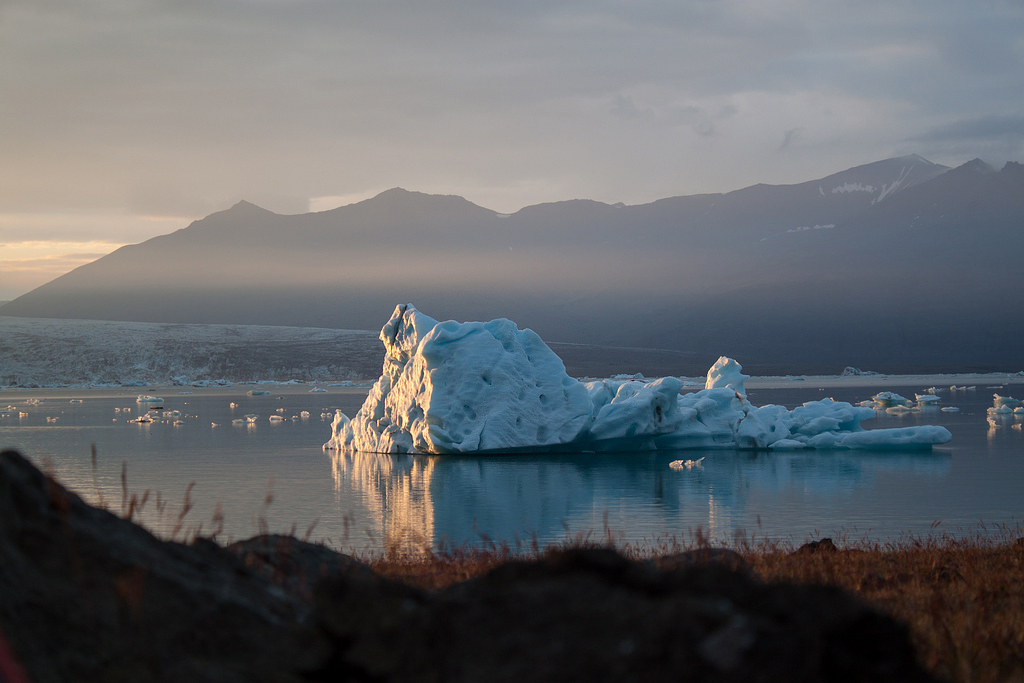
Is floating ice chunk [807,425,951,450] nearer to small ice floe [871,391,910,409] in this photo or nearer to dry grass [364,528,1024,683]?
small ice floe [871,391,910,409]

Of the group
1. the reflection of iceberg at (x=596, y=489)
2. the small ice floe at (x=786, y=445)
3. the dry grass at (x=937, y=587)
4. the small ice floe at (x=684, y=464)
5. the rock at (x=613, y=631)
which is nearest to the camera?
the rock at (x=613, y=631)

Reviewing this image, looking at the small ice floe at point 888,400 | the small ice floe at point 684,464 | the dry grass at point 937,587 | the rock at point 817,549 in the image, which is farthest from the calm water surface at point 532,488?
the small ice floe at point 888,400

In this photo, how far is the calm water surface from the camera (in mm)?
17531

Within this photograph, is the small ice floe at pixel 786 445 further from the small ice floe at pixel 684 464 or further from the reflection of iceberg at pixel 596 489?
the small ice floe at pixel 684 464

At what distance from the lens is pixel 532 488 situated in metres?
24.4

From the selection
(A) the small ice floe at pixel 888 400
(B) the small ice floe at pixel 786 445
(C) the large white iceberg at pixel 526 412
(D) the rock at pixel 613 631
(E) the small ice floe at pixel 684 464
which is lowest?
(A) the small ice floe at pixel 888 400

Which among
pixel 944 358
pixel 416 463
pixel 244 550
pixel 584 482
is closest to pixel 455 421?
pixel 416 463

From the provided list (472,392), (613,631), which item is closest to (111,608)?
(613,631)

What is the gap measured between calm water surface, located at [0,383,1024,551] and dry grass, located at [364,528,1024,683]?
3.30 metres

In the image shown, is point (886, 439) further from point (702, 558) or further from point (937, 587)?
point (702, 558)

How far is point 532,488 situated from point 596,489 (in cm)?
183

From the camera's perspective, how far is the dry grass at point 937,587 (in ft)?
11.6

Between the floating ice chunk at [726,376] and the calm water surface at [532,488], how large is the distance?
557cm

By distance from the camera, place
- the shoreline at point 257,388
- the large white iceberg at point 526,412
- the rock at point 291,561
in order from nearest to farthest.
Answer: the rock at point 291,561 < the large white iceberg at point 526,412 < the shoreline at point 257,388
